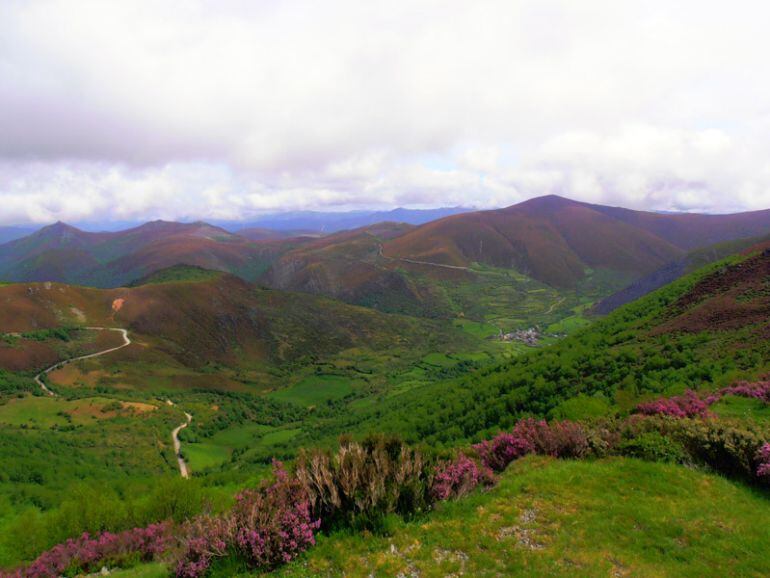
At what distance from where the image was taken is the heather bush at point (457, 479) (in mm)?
12078

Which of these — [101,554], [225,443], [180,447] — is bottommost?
[225,443]

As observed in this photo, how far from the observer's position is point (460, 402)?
4997cm

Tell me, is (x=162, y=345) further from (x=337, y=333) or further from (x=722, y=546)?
(x=722, y=546)

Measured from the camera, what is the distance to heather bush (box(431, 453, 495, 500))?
1208cm

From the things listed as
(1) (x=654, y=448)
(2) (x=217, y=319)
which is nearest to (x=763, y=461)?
(1) (x=654, y=448)

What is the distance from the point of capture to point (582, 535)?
406 inches

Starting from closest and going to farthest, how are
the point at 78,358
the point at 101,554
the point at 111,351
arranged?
1. the point at 101,554
2. the point at 78,358
3. the point at 111,351

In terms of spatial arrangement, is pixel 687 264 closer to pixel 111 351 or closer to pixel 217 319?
pixel 217 319

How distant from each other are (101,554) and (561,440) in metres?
19.0

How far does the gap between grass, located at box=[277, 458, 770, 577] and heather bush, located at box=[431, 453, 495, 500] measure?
423 mm

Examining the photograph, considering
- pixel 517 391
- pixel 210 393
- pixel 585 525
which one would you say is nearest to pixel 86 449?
pixel 210 393

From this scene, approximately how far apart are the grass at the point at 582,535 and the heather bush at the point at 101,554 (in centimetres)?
947

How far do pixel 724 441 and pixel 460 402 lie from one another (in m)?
38.1

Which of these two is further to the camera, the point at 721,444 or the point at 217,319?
the point at 217,319
